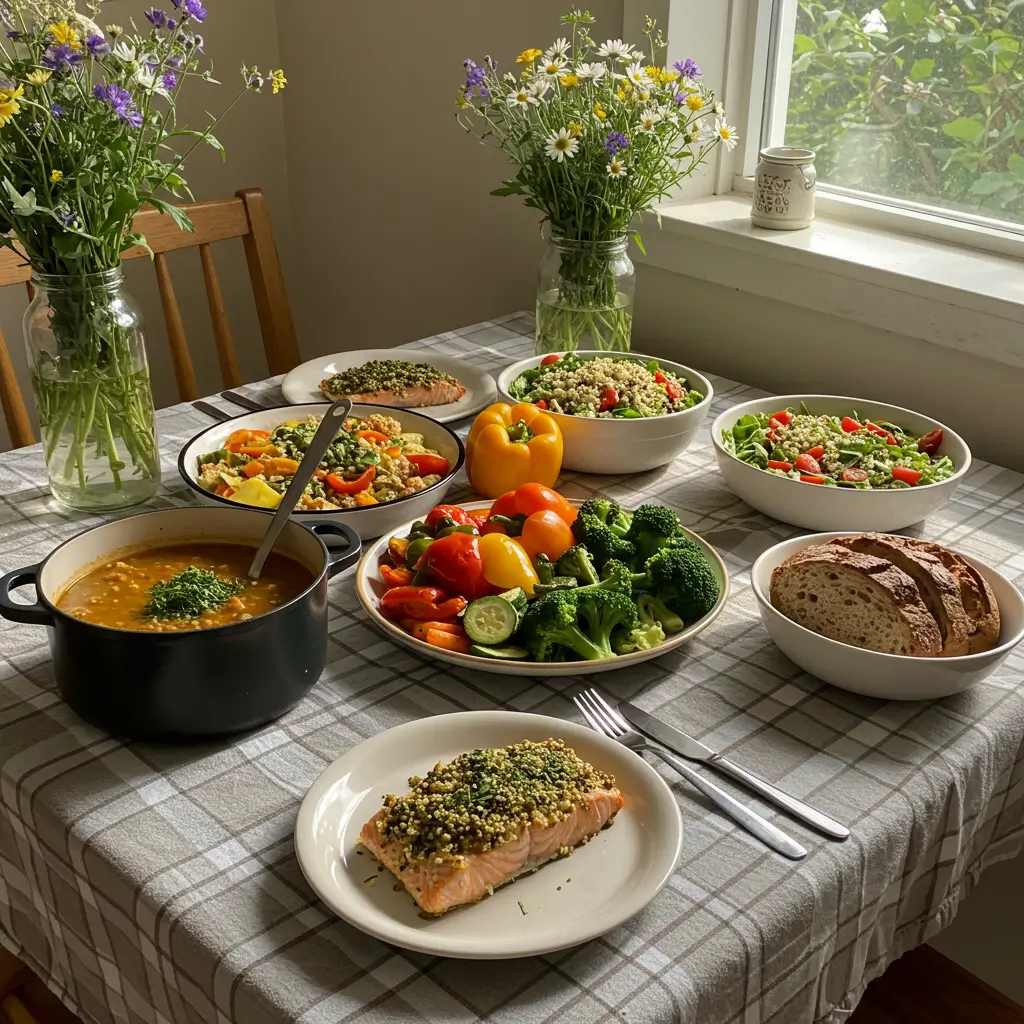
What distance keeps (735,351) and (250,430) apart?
0.92 metres

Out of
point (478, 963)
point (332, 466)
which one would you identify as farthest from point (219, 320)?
point (478, 963)

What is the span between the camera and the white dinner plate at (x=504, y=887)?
82 cm

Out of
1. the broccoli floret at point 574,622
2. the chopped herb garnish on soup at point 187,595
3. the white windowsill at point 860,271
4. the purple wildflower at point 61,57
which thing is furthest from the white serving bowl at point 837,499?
the purple wildflower at point 61,57

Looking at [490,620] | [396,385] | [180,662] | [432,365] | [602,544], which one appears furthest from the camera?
[432,365]

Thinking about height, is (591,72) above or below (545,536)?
above

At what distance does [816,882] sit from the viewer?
0.91m

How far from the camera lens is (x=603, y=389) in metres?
1.62

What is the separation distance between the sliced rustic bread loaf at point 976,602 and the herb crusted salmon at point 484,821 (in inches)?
17.0

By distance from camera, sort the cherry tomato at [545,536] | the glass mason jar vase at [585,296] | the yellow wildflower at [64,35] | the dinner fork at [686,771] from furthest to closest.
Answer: the glass mason jar vase at [585,296] → the cherry tomato at [545,536] → the yellow wildflower at [64,35] → the dinner fork at [686,771]

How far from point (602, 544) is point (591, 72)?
0.75m

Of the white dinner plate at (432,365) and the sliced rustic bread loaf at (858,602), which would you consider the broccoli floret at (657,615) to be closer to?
the sliced rustic bread loaf at (858,602)

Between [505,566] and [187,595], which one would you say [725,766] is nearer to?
[505,566]

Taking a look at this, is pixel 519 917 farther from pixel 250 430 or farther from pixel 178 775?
pixel 250 430

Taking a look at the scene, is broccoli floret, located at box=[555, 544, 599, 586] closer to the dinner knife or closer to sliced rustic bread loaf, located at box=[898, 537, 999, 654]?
the dinner knife
